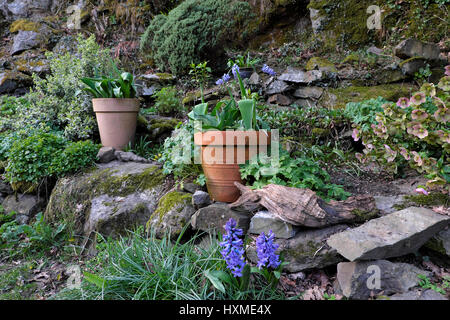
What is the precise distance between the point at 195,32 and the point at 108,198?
130 inches

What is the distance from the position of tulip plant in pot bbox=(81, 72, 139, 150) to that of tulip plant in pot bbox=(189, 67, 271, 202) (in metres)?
1.52

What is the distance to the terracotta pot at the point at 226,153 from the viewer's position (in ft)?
6.97

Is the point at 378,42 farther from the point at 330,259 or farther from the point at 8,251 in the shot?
the point at 8,251

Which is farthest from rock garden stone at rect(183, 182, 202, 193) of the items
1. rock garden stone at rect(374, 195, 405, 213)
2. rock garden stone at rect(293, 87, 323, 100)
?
rock garden stone at rect(293, 87, 323, 100)

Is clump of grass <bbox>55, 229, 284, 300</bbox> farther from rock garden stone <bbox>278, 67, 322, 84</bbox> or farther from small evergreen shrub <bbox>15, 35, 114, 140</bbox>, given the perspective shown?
rock garden stone <bbox>278, 67, 322, 84</bbox>

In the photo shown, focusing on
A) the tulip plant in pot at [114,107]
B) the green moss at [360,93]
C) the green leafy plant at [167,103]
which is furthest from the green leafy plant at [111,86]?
the green moss at [360,93]

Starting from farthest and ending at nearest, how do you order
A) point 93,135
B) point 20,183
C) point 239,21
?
point 239,21
point 93,135
point 20,183

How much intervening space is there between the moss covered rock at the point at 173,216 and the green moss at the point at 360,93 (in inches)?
97.2

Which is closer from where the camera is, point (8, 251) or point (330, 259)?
point (330, 259)

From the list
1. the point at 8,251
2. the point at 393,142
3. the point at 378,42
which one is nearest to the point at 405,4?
the point at 378,42

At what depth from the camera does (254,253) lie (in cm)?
183

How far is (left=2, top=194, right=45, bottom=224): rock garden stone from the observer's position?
3.22 m

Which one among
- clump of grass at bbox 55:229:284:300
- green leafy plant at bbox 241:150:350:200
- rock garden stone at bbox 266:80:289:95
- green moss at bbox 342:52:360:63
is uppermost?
green moss at bbox 342:52:360:63
